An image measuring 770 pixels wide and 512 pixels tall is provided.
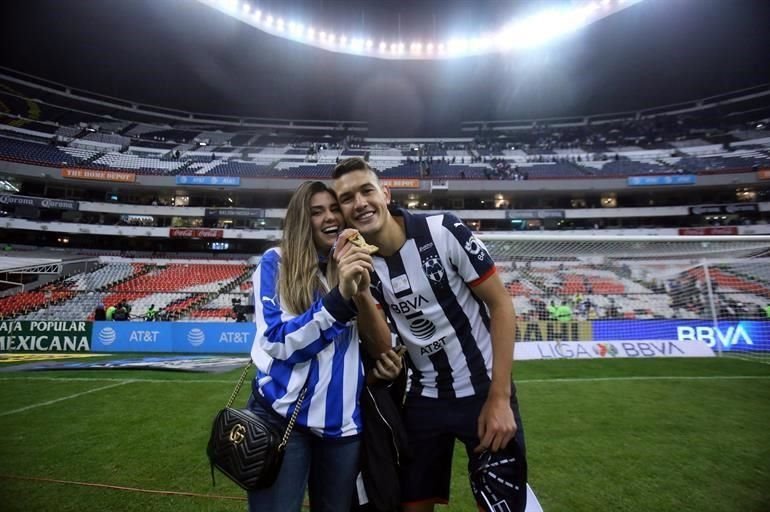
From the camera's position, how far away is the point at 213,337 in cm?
1330

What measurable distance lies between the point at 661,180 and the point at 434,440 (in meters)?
37.6

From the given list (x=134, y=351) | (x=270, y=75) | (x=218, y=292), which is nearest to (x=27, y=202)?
(x=218, y=292)

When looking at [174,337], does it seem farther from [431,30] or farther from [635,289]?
[431,30]

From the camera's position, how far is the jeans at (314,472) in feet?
4.94

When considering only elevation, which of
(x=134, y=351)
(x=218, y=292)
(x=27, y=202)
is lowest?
(x=134, y=351)

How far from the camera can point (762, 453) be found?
3904 millimetres

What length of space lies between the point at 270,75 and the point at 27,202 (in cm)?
2347

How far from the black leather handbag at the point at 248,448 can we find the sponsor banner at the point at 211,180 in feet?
114

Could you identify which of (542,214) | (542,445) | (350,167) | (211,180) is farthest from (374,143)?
(350,167)

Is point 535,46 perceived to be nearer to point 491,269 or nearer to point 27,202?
point 491,269

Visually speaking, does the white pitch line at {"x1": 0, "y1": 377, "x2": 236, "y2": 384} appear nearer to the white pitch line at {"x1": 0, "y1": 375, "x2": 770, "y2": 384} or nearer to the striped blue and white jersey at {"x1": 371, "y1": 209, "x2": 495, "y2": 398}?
the white pitch line at {"x1": 0, "y1": 375, "x2": 770, "y2": 384}

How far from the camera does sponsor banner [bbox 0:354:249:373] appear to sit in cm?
968

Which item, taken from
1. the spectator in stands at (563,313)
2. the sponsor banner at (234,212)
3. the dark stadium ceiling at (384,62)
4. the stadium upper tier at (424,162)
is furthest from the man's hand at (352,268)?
the sponsor banner at (234,212)

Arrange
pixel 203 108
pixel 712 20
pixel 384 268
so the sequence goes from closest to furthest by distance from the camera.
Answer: pixel 384 268 → pixel 712 20 → pixel 203 108
